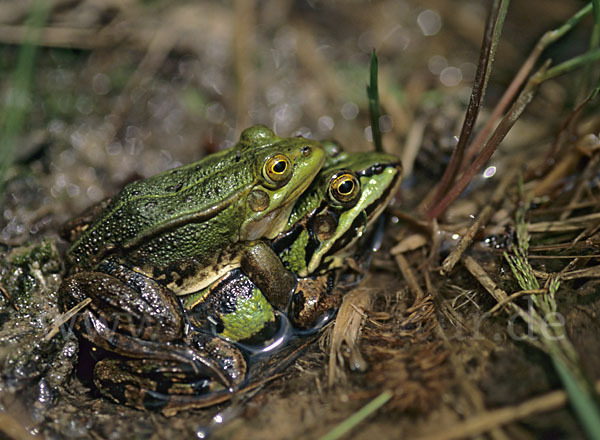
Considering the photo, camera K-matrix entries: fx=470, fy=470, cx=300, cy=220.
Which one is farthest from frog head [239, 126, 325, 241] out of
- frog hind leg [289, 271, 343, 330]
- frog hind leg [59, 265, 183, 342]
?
frog hind leg [59, 265, 183, 342]

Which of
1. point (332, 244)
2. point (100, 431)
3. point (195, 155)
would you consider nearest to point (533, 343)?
point (332, 244)

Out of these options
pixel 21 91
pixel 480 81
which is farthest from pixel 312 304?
pixel 21 91

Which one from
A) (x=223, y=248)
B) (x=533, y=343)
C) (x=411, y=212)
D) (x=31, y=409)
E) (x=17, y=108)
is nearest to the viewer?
(x=533, y=343)

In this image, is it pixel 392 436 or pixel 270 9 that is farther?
pixel 270 9

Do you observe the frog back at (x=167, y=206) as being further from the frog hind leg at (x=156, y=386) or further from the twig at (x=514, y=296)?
the twig at (x=514, y=296)

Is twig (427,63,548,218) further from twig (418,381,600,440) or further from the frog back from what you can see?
twig (418,381,600,440)

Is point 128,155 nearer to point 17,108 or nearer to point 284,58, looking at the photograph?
point 17,108

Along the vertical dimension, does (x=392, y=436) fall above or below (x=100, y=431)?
below
